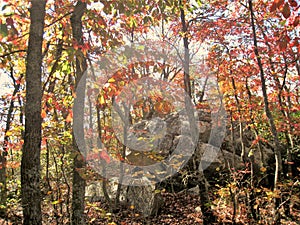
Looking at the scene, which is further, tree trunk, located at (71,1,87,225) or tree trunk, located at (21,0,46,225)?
tree trunk, located at (71,1,87,225)

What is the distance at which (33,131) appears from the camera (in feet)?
8.41

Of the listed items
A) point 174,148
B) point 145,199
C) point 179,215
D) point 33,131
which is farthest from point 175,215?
point 33,131

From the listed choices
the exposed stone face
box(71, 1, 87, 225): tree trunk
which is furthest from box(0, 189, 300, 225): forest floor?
box(71, 1, 87, 225): tree trunk

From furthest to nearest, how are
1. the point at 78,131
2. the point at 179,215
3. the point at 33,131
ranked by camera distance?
the point at 179,215, the point at 78,131, the point at 33,131

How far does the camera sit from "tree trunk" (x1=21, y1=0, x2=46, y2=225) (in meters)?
2.48

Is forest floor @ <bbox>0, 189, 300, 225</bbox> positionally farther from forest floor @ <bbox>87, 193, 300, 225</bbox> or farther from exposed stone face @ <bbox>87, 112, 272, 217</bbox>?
exposed stone face @ <bbox>87, 112, 272, 217</bbox>

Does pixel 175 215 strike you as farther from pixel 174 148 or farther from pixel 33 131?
pixel 33 131

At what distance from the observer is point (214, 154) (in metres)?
8.62

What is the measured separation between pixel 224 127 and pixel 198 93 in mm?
3612

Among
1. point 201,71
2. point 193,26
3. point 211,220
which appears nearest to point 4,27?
point 211,220

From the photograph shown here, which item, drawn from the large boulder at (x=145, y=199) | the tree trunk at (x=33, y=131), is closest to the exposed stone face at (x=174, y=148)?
the large boulder at (x=145, y=199)

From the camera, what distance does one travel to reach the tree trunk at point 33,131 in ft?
8.14

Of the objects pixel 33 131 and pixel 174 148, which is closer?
pixel 33 131

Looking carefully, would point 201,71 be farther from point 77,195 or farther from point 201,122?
point 77,195
